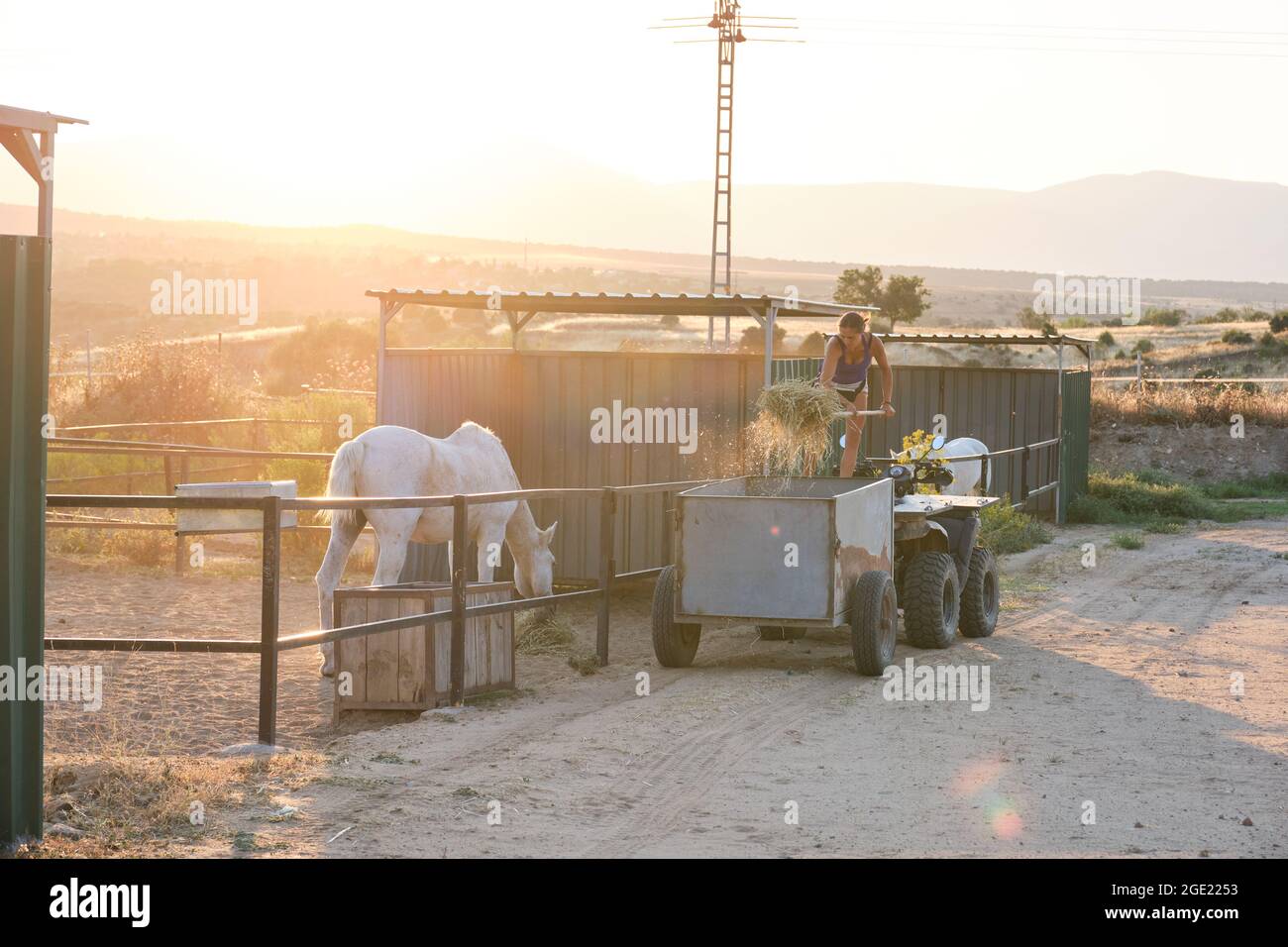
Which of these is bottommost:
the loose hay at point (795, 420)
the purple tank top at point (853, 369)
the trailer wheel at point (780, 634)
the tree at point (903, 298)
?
the trailer wheel at point (780, 634)

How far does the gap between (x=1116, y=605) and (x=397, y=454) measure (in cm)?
681

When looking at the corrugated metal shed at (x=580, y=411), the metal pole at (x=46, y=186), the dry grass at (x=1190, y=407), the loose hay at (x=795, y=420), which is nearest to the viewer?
the metal pole at (x=46, y=186)

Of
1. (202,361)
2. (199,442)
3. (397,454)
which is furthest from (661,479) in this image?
(202,361)

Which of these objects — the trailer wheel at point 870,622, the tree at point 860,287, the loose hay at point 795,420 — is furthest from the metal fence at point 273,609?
the tree at point 860,287

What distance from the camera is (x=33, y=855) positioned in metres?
5.62

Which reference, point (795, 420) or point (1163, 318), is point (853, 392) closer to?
point (795, 420)

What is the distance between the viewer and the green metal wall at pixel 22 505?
567cm

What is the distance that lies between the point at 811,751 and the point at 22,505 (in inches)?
166

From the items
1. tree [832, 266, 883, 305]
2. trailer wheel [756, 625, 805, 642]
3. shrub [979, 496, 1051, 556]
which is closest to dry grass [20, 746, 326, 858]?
trailer wheel [756, 625, 805, 642]

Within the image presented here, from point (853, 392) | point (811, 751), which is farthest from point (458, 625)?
point (853, 392)

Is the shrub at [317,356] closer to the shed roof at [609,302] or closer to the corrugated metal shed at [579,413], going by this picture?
the corrugated metal shed at [579,413]

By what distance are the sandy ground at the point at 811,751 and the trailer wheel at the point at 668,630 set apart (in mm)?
159

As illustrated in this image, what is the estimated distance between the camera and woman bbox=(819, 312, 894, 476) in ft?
37.8
